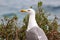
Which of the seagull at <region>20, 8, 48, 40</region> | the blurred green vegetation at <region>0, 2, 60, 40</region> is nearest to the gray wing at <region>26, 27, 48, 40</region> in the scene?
the seagull at <region>20, 8, 48, 40</region>

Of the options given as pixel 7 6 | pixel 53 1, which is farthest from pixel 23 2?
pixel 53 1

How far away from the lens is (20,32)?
733cm

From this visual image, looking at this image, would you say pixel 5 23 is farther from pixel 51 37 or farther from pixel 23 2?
pixel 23 2

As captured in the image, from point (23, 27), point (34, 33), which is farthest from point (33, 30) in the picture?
point (23, 27)

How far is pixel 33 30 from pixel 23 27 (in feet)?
2.08

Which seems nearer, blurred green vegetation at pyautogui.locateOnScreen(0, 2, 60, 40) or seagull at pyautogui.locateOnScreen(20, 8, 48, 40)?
seagull at pyautogui.locateOnScreen(20, 8, 48, 40)

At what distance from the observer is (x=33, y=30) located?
6770 millimetres

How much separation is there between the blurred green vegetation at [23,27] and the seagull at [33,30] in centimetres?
19

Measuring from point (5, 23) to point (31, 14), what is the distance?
1.91 ft

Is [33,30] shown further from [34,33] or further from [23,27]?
[23,27]

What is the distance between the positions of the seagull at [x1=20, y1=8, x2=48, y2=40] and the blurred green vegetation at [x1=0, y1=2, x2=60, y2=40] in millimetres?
187

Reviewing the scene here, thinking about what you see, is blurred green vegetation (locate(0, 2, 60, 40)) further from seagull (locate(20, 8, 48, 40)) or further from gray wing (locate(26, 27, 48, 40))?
gray wing (locate(26, 27, 48, 40))

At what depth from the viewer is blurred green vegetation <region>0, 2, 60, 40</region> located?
7.16m

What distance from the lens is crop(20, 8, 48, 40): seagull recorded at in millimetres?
6619
